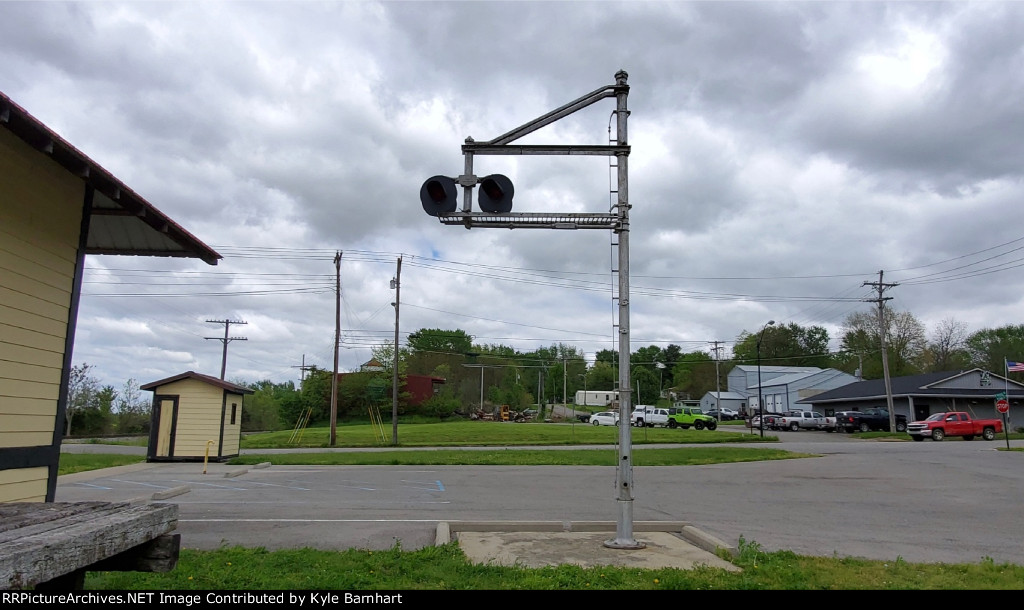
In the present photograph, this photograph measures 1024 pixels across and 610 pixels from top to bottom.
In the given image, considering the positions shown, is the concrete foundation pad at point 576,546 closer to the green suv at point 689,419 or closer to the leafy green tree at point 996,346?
the green suv at point 689,419

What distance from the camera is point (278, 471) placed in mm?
20703

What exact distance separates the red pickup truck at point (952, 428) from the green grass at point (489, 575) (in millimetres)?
36542

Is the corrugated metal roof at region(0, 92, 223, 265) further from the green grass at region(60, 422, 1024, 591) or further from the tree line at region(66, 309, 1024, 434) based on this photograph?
the tree line at region(66, 309, 1024, 434)

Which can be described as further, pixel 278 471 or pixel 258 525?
pixel 278 471

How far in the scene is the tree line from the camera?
207 feet

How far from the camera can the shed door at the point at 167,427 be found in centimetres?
2311

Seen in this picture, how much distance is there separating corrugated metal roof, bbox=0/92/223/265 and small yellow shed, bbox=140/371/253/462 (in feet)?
50.3

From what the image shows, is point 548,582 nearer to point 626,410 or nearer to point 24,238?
point 626,410

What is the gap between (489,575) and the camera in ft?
21.6

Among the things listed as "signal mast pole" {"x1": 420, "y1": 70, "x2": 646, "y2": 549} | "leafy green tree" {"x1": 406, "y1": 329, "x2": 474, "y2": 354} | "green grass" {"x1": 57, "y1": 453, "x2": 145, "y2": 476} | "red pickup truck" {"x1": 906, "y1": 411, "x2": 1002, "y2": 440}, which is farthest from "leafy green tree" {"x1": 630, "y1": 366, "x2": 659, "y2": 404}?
"signal mast pole" {"x1": 420, "y1": 70, "x2": 646, "y2": 549}

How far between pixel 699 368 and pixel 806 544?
348ft

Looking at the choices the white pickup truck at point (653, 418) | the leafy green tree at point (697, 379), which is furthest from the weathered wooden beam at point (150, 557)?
the leafy green tree at point (697, 379)
